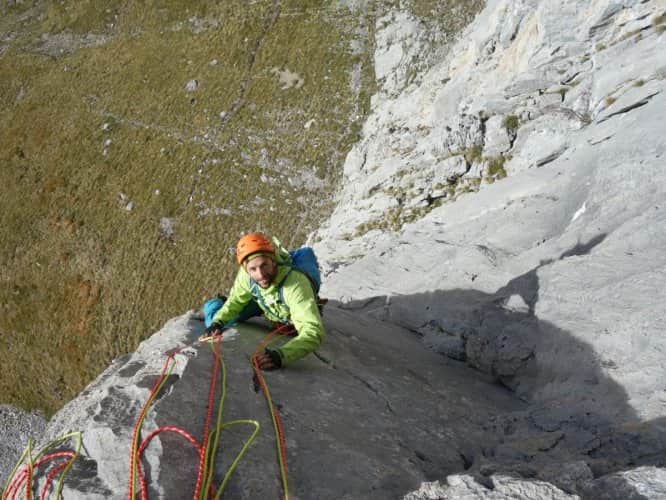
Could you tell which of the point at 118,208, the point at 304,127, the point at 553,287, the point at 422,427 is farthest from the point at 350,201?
the point at 118,208

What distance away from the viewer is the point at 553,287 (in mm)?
8594

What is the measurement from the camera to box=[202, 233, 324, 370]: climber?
6438 mm

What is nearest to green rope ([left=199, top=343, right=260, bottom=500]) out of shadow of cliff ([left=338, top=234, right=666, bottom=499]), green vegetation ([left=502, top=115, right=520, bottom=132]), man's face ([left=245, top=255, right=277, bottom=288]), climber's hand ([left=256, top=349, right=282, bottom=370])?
climber's hand ([left=256, top=349, right=282, bottom=370])

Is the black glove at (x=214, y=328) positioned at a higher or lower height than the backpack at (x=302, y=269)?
lower

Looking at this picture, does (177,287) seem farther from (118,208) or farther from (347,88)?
(347,88)

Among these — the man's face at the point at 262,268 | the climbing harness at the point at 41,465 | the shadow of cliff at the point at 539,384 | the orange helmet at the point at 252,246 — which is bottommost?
the shadow of cliff at the point at 539,384

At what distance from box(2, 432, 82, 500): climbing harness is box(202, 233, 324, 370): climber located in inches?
95.5

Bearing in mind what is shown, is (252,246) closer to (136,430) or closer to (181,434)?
(181,434)

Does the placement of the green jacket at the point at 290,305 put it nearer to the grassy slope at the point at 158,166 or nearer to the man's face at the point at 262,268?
the man's face at the point at 262,268

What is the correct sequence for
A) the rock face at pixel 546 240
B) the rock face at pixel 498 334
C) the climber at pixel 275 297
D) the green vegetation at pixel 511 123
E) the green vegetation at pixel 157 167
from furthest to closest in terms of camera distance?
1. the green vegetation at pixel 157 167
2. the green vegetation at pixel 511 123
3. the climber at pixel 275 297
4. the rock face at pixel 546 240
5. the rock face at pixel 498 334

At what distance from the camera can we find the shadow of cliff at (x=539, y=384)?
4.92 meters

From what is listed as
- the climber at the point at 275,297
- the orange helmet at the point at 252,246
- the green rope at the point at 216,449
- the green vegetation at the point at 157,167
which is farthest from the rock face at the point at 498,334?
the green vegetation at the point at 157,167

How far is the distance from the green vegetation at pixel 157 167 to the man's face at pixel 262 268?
2145 cm

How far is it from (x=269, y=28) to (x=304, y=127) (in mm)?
13004
